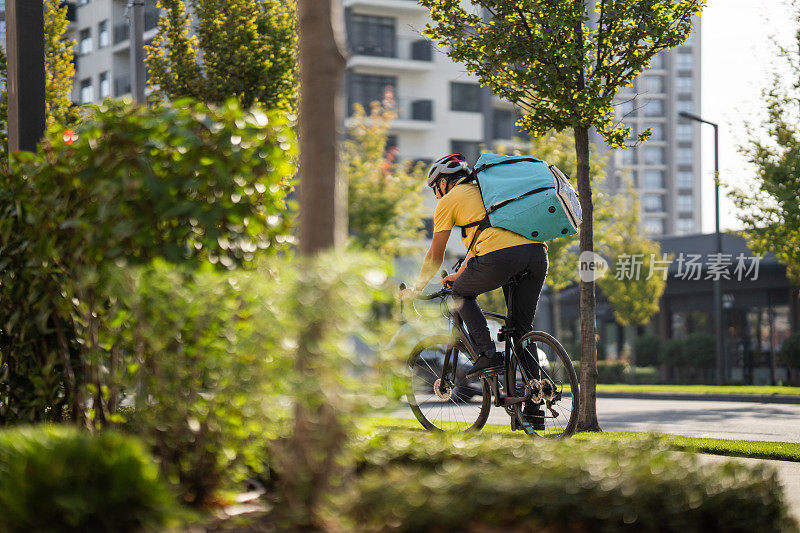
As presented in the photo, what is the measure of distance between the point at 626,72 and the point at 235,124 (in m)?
7.06

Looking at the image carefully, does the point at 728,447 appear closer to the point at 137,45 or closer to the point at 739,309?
the point at 137,45

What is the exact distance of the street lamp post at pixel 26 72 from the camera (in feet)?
23.3

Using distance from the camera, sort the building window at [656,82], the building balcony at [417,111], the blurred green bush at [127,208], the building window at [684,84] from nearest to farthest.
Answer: the blurred green bush at [127,208] → the building balcony at [417,111] → the building window at [656,82] → the building window at [684,84]

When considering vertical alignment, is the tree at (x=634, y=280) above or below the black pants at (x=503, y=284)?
below

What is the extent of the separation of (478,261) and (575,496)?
3.57m

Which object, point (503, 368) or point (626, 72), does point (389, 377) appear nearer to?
point (503, 368)

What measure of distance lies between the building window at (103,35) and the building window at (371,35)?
47.4ft

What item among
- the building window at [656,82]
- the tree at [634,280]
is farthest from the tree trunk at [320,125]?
the building window at [656,82]

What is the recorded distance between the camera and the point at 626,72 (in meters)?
10.2

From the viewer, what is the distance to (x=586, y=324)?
935 centimetres

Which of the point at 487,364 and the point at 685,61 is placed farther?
the point at 685,61

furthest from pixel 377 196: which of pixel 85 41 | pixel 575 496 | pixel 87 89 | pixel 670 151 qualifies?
pixel 670 151

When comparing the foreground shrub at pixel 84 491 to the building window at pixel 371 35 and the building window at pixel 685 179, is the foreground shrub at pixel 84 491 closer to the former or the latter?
the building window at pixel 371 35

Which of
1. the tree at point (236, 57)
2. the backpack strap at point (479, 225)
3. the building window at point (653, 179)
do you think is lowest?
the backpack strap at point (479, 225)
